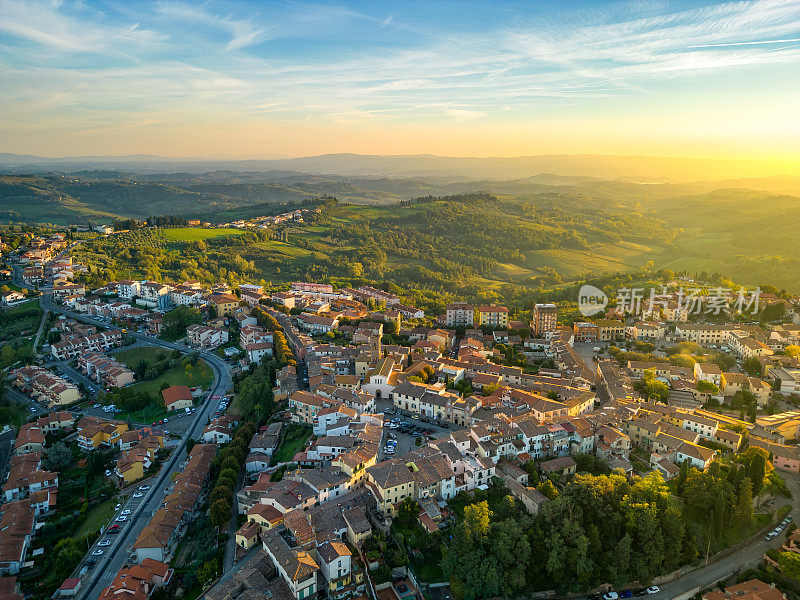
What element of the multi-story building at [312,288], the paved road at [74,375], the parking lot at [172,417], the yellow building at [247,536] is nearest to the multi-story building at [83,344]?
Result: the paved road at [74,375]

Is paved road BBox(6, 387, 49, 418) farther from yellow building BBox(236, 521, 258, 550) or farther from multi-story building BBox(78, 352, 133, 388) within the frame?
A: yellow building BBox(236, 521, 258, 550)

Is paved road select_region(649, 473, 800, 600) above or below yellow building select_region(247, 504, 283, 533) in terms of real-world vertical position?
below

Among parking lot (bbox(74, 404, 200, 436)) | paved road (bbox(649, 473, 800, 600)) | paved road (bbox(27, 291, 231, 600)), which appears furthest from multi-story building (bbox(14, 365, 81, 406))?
paved road (bbox(649, 473, 800, 600))

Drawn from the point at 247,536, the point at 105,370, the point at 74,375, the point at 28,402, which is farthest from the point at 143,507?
the point at 74,375

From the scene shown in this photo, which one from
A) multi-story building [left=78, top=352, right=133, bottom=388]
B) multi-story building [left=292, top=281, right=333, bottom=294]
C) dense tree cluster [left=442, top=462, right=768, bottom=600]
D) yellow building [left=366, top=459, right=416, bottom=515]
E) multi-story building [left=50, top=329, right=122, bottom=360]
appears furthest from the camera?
multi-story building [left=292, top=281, right=333, bottom=294]

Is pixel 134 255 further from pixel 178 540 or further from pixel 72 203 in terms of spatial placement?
pixel 72 203

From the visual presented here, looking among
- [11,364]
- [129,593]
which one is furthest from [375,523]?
[11,364]
